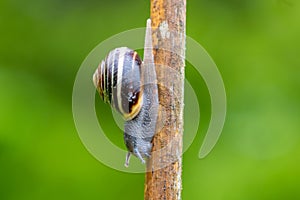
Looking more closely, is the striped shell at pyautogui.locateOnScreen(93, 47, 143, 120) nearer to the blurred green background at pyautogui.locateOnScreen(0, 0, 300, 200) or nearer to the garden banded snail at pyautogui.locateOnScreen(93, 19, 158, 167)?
the garden banded snail at pyautogui.locateOnScreen(93, 19, 158, 167)

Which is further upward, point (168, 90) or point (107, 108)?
point (107, 108)

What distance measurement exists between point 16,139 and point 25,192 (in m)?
0.17

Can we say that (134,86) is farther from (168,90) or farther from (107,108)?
(107,108)

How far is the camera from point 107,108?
1.54m

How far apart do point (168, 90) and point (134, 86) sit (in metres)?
0.05

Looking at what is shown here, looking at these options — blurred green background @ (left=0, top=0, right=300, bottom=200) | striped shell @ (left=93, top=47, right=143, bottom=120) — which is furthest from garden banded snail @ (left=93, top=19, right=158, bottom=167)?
blurred green background @ (left=0, top=0, right=300, bottom=200)

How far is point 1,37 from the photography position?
64.7 inches

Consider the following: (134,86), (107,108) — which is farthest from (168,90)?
(107,108)

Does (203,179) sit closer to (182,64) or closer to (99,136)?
(99,136)

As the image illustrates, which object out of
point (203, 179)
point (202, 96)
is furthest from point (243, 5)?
point (203, 179)

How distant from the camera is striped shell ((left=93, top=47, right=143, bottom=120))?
0.76 meters

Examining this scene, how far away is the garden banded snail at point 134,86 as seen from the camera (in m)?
0.76

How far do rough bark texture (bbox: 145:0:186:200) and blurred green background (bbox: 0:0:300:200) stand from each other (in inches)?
28.6

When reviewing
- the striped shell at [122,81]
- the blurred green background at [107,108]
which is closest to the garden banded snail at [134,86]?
the striped shell at [122,81]
